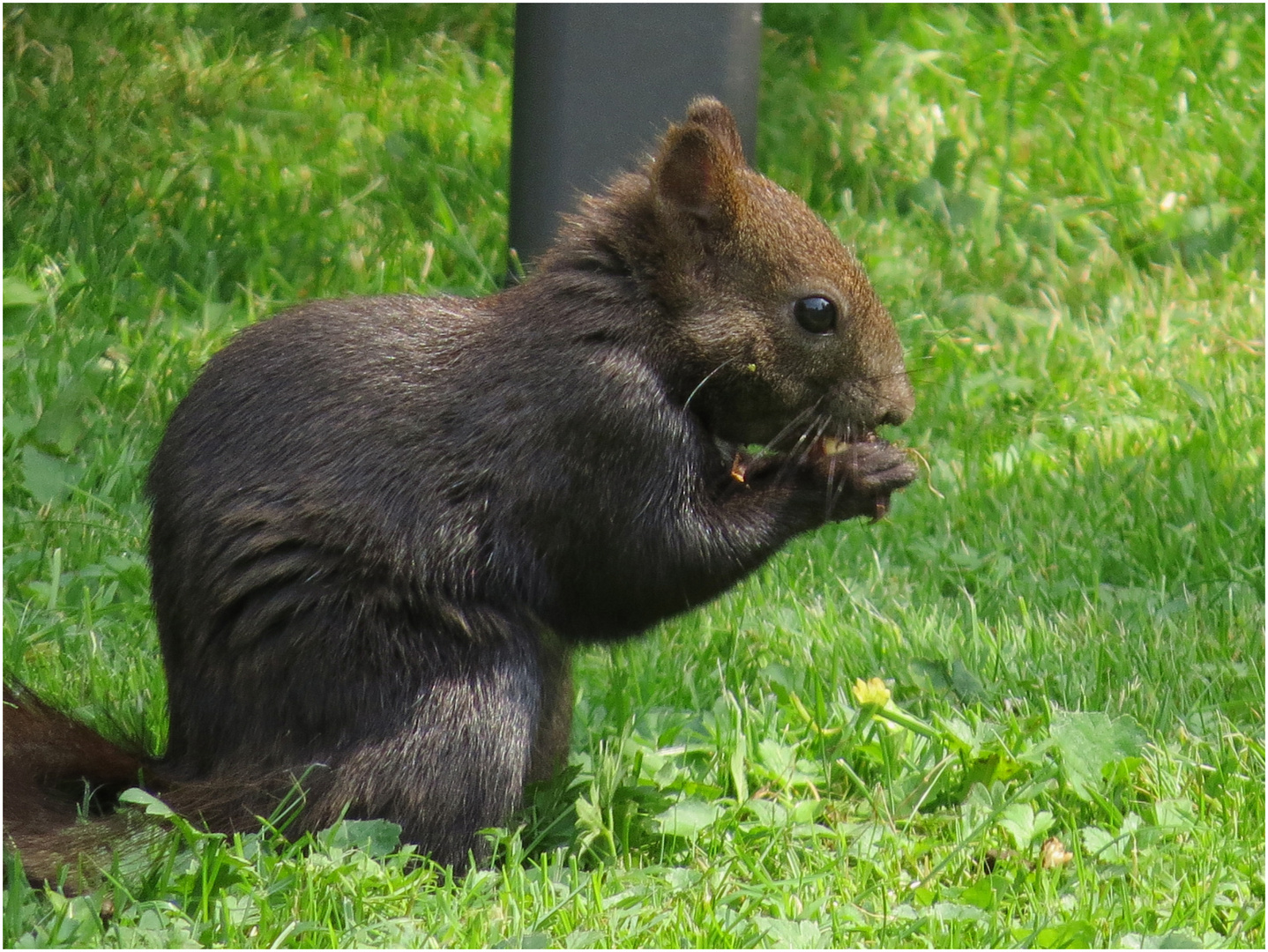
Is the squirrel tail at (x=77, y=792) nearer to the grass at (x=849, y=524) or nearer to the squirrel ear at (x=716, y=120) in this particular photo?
the grass at (x=849, y=524)

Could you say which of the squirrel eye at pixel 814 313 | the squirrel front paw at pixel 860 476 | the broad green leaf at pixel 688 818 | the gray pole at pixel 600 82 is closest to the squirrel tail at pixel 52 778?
the broad green leaf at pixel 688 818

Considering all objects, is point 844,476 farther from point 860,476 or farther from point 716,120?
point 716,120

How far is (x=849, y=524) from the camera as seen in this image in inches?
178

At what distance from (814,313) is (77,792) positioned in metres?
1.56

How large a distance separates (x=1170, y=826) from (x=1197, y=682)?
2.19ft

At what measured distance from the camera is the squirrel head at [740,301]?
312 cm

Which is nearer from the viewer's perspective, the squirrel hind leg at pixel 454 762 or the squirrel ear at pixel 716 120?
the squirrel hind leg at pixel 454 762

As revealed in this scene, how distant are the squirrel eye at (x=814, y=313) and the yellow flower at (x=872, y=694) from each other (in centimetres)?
72

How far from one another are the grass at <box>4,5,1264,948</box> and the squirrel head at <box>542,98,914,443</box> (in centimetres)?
61

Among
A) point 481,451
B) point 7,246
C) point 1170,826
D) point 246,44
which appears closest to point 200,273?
point 7,246

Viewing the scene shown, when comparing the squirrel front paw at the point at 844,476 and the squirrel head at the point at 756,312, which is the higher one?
the squirrel head at the point at 756,312

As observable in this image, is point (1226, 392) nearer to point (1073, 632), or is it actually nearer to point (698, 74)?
point (1073, 632)

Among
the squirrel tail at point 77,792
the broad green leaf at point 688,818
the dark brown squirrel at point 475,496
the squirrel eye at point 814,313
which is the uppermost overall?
the squirrel eye at point 814,313

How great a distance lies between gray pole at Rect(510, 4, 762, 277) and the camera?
4805mm
